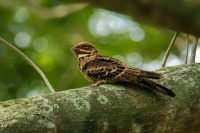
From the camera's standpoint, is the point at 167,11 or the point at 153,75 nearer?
the point at 167,11

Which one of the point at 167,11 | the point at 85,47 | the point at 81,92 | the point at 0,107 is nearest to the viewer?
the point at 167,11

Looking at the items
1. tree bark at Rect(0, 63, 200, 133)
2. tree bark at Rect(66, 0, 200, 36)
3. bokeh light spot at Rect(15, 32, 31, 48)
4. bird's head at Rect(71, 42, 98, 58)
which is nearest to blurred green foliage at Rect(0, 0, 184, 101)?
bokeh light spot at Rect(15, 32, 31, 48)

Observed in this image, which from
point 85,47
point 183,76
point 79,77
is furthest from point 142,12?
point 79,77

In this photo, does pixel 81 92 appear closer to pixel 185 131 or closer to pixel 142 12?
pixel 185 131

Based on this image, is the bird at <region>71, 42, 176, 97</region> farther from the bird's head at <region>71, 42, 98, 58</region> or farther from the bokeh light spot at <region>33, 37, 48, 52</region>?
the bokeh light spot at <region>33, 37, 48, 52</region>

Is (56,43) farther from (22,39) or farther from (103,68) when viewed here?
(103,68)

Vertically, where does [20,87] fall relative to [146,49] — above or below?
below

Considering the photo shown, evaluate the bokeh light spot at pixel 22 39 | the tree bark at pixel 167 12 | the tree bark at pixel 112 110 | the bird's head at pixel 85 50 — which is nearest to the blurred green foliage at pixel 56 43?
the bokeh light spot at pixel 22 39
